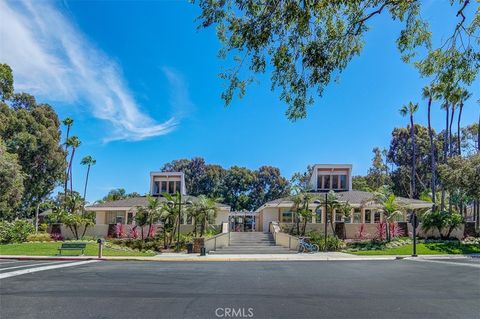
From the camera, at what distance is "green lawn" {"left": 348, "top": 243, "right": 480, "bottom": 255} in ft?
97.6

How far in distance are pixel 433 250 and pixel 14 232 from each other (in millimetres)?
31410

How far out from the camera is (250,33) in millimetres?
7977

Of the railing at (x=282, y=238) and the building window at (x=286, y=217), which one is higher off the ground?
the building window at (x=286, y=217)

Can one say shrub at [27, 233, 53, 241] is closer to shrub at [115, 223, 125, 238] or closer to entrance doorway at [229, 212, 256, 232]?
shrub at [115, 223, 125, 238]

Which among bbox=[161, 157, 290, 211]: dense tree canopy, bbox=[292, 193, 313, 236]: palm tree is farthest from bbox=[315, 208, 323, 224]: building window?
bbox=[161, 157, 290, 211]: dense tree canopy

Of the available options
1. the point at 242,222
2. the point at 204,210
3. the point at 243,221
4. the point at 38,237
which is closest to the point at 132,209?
the point at 38,237

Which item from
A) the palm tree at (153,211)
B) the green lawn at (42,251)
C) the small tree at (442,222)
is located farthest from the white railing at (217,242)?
the small tree at (442,222)

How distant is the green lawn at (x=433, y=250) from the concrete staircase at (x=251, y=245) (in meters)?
6.01

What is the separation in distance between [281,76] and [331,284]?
7210 millimetres

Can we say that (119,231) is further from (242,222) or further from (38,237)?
(242,222)

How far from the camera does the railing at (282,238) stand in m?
32.8

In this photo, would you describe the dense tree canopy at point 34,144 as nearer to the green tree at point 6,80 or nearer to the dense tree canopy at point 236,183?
the green tree at point 6,80

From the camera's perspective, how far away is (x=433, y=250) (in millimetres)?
30891

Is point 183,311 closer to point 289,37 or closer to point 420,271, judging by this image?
point 289,37
